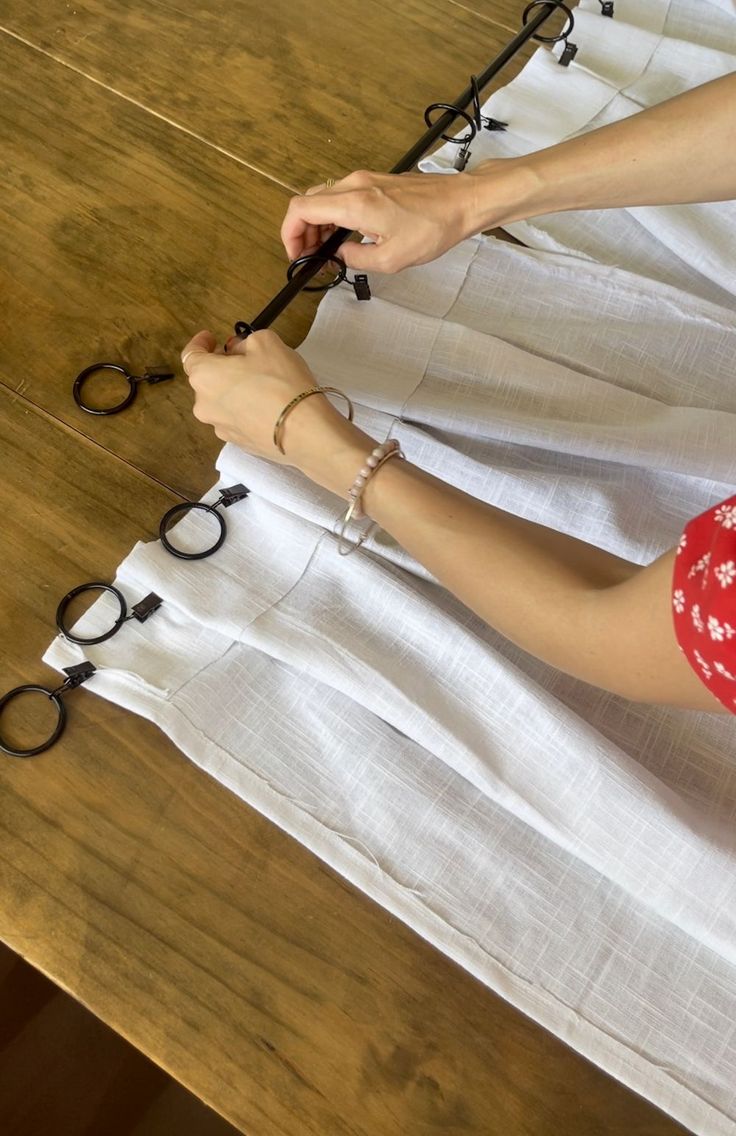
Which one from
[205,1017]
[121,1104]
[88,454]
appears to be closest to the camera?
[205,1017]

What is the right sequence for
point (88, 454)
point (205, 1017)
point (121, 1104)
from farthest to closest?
point (121, 1104), point (88, 454), point (205, 1017)

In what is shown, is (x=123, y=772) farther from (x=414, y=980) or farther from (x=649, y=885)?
(x=649, y=885)

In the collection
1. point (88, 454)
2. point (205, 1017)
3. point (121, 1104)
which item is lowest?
point (121, 1104)

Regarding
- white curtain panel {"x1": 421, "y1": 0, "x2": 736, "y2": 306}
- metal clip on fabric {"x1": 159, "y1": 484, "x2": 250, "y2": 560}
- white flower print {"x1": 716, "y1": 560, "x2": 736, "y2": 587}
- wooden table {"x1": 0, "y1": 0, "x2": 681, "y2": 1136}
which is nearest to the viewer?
white flower print {"x1": 716, "y1": 560, "x2": 736, "y2": 587}

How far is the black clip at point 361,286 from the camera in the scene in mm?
664

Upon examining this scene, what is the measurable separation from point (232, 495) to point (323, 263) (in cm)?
17

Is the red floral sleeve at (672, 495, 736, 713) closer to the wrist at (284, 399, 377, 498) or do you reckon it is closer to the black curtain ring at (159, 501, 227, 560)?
the wrist at (284, 399, 377, 498)

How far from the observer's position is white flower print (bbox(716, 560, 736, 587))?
0.38 m

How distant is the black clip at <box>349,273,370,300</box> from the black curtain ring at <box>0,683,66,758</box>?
351mm

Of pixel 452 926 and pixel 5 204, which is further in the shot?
pixel 5 204

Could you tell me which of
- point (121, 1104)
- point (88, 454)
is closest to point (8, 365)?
point (88, 454)

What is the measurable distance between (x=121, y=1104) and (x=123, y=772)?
374mm

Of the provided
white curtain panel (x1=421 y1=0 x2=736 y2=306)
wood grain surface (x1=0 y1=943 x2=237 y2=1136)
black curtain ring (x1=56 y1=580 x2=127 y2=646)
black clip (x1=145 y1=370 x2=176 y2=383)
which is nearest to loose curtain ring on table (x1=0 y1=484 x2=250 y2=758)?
black curtain ring (x1=56 y1=580 x2=127 y2=646)

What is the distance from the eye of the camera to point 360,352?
0.66 metres
